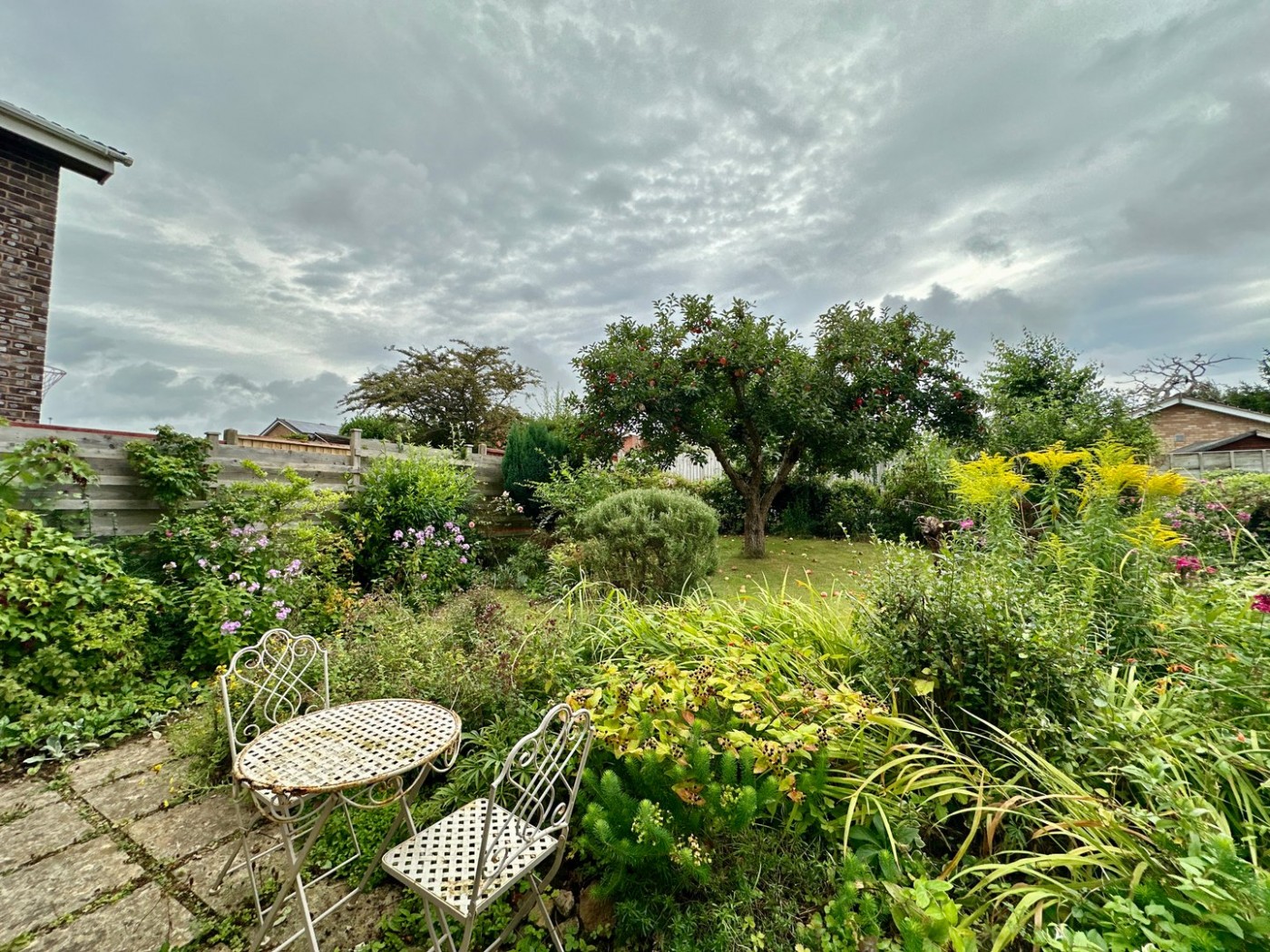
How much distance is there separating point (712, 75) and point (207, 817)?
6636 mm

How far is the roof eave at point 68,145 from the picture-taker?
233 inches

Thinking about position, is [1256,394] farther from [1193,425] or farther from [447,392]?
[447,392]

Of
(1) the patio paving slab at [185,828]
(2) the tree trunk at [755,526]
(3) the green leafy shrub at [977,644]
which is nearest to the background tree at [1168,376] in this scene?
(2) the tree trunk at [755,526]

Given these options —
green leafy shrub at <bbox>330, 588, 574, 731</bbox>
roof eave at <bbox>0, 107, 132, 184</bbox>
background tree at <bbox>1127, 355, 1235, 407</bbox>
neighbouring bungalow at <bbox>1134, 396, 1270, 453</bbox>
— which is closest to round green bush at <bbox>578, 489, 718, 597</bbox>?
green leafy shrub at <bbox>330, 588, 574, 731</bbox>

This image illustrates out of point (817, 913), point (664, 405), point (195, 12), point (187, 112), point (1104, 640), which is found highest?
point (195, 12)

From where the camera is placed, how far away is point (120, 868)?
6.61 feet

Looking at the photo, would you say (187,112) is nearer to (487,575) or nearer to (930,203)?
(487,575)

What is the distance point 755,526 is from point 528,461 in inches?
159

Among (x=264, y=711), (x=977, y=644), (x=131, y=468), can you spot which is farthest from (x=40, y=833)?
(x=977, y=644)

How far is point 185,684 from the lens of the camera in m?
3.59

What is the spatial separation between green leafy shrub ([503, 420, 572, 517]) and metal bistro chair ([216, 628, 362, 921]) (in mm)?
5154

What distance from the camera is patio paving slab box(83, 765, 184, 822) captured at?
2375 mm

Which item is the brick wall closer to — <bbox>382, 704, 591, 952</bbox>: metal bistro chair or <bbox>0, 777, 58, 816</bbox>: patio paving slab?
<bbox>0, 777, 58, 816</bbox>: patio paving slab

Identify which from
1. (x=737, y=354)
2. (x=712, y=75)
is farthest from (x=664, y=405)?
(x=712, y=75)
